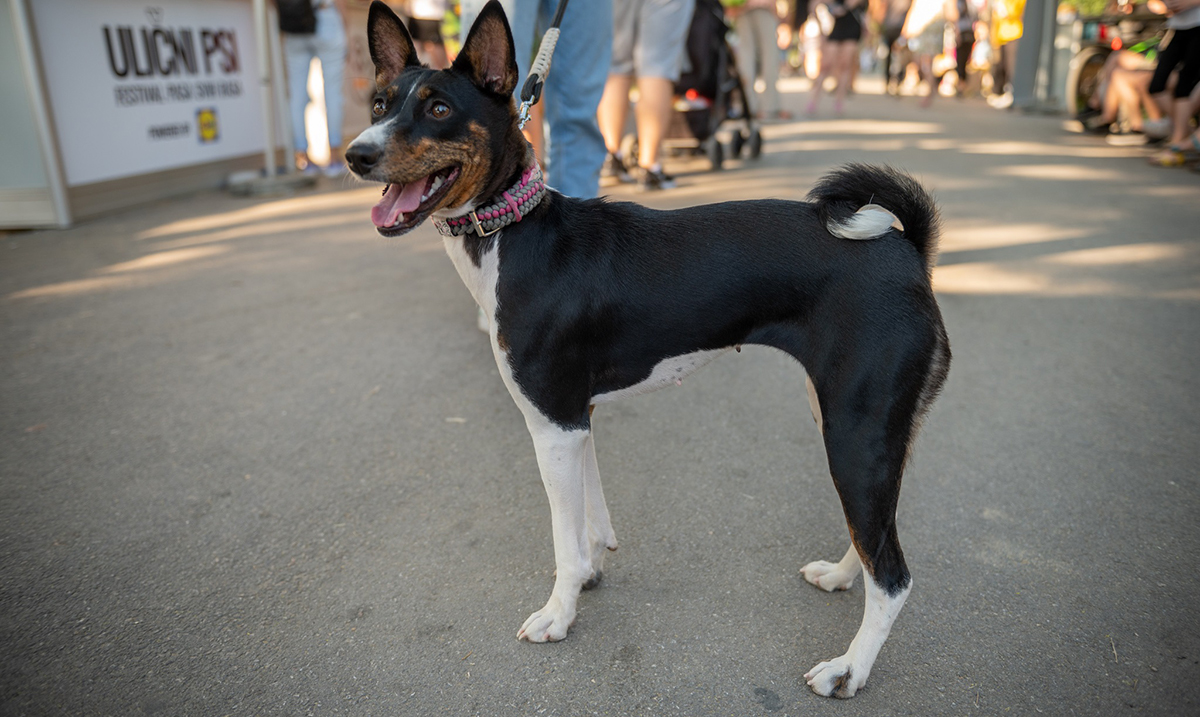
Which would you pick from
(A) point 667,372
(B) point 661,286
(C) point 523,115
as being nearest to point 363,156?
(C) point 523,115

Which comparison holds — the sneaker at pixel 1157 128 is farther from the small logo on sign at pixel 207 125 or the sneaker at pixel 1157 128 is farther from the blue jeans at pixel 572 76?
the small logo on sign at pixel 207 125

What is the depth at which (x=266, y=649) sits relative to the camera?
2100 mm

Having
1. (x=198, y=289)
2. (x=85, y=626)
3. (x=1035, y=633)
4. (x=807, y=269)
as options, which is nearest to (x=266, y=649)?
(x=85, y=626)

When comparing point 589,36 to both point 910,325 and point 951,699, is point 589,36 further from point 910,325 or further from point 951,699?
point 951,699

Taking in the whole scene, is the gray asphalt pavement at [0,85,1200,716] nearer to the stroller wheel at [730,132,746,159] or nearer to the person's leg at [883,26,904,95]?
the stroller wheel at [730,132,746,159]

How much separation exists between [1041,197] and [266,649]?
6.92 meters

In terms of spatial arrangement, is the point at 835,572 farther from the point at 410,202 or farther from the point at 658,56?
the point at 658,56

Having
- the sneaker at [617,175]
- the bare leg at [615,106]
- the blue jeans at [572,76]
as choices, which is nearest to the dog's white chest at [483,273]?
the blue jeans at [572,76]

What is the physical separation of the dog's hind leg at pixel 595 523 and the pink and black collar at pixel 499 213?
73 cm

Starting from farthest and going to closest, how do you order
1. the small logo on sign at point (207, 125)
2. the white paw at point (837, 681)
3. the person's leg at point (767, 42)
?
the person's leg at point (767, 42) → the small logo on sign at point (207, 125) → the white paw at point (837, 681)

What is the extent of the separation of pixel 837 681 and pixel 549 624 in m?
0.77

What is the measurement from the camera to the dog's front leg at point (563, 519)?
2.02m

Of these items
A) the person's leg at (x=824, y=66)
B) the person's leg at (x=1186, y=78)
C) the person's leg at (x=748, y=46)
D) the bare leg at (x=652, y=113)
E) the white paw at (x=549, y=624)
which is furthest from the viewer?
the person's leg at (x=824, y=66)

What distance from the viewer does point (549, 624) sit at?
2.13m
